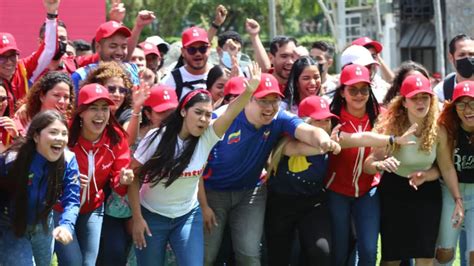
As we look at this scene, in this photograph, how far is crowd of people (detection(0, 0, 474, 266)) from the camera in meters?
6.88

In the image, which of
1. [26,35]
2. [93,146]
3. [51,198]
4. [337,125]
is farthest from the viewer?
[26,35]

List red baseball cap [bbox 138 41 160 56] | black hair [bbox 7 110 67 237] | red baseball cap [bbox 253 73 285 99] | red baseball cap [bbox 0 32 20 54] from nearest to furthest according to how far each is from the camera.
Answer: black hair [bbox 7 110 67 237], red baseball cap [bbox 253 73 285 99], red baseball cap [bbox 0 32 20 54], red baseball cap [bbox 138 41 160 56]

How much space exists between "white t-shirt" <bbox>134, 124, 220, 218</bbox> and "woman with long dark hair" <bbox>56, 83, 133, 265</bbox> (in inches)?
7.6

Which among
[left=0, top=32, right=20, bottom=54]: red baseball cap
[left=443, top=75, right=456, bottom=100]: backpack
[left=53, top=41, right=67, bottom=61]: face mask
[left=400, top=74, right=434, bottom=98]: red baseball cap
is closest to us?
[left=400, top=74, right=434, bottom=98]: red baseball cap

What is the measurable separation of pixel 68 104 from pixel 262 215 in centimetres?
190

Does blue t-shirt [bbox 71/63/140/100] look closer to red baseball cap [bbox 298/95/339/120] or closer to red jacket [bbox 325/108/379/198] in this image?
red baseball cap [bbox 298/95/339/120]

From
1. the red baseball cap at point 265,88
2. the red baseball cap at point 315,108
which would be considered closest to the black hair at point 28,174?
the red baseball cap at point 265,88

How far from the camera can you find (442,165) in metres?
7.66

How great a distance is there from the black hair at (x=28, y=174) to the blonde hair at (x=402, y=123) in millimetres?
2750

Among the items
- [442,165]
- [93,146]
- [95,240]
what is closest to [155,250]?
[95,240]

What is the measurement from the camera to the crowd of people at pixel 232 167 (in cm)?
688

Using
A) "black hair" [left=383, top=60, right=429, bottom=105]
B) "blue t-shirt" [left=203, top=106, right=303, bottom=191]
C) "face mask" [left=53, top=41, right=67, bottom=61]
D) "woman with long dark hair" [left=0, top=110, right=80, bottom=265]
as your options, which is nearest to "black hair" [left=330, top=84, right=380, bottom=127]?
"black hair" [left=383, top=60, right=429, bottom=105]

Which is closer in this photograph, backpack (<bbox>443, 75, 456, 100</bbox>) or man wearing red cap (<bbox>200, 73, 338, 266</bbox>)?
man wearing red cap (<bbox>200, 73, 338, 266</bbox>)

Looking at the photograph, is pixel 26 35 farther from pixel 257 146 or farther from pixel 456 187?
pixel 456 187
